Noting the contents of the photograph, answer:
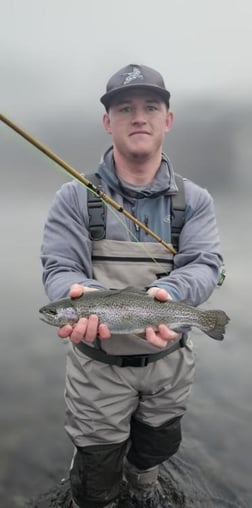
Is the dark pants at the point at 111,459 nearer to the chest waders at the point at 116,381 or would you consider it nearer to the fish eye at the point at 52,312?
the chest waders at the point at 116,381

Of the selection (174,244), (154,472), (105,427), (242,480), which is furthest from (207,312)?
(242,480)

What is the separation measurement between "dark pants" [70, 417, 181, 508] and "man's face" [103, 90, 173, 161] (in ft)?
7.23

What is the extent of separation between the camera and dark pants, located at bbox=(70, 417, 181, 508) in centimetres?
341

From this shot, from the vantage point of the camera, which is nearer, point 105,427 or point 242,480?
point 105,427

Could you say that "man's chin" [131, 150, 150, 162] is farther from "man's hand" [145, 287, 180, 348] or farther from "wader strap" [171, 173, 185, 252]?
"man's hand" [145, 287, 180, 348]

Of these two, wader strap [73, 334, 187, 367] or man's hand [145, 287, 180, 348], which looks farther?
wader strap [73, 334, 187, 367]

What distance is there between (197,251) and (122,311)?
82 centimetres

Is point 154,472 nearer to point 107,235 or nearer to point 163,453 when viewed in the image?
point 163,453

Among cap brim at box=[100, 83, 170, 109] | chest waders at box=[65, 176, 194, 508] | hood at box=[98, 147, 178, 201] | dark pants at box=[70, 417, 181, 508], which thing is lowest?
dark pants at box=[70, 417, 181, 508]

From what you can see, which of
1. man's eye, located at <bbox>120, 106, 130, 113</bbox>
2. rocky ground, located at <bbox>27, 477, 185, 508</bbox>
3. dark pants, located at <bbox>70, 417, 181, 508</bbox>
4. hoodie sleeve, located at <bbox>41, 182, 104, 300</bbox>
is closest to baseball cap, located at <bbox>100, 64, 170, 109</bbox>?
man's eye, located at <bbox>120, 106, 130, 113</bbox>

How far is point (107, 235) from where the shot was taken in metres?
3.35

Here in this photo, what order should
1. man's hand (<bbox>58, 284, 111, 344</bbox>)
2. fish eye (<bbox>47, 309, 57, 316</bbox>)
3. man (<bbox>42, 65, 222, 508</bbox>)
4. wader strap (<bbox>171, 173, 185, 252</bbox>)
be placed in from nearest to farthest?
man's hand (<bbox>58, 284, 111, 344</bbox>), fish eye (<bbox>47, 309, 57, 316</bbox>), man (<bbox>42, 65, 222, 508</bbox>), wader strap (<bbox>171, 173, 185, 252</bbox>)

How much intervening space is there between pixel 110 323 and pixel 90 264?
0.57 m

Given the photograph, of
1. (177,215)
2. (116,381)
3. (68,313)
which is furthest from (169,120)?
(116,381)
